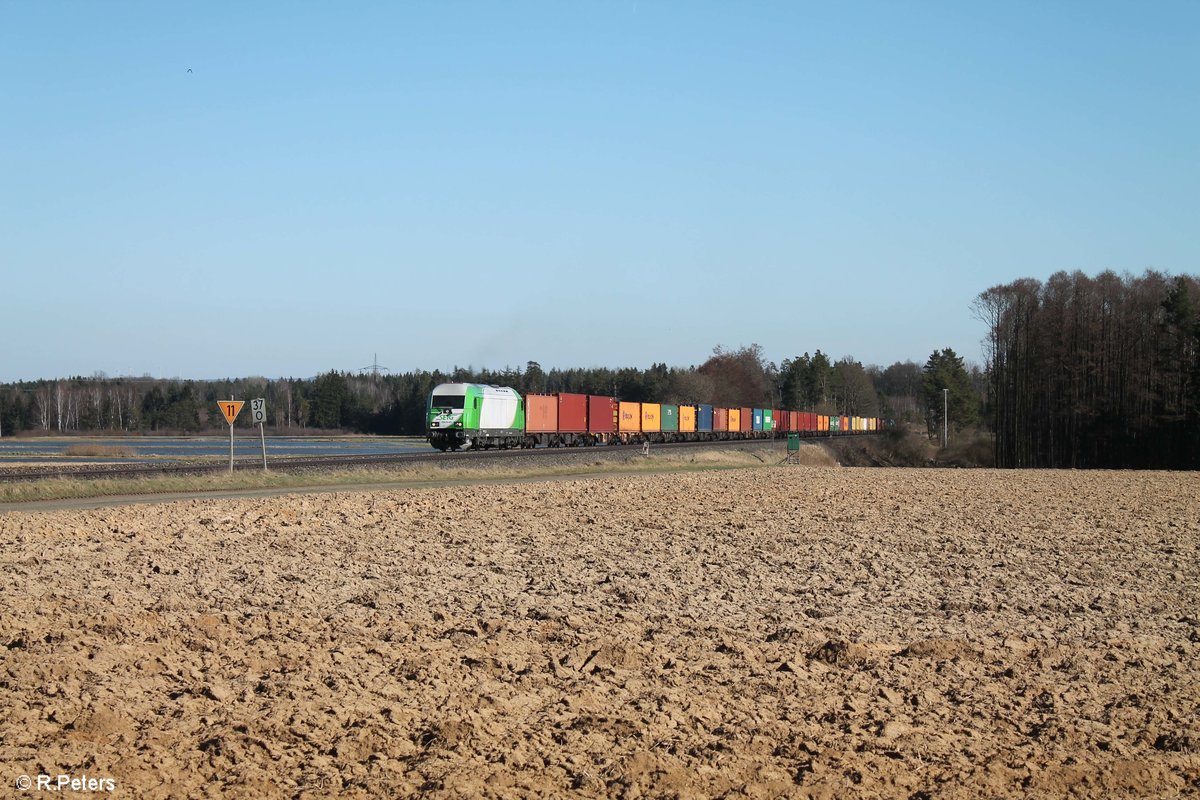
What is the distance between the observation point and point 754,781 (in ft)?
22.8

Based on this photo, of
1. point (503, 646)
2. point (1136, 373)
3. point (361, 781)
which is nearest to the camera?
point (361, 781)

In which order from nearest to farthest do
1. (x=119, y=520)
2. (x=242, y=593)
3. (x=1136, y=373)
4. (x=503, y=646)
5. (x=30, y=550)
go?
(x=503, y=646)
(x=242, y=593)
(x=30, y=550)
(x=119, y=520)
(x=1136, y=373)

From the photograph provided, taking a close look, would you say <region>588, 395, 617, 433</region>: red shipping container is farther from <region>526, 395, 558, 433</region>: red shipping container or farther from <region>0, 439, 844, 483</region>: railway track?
<region>0, 439, 844, 483</region>: railway track

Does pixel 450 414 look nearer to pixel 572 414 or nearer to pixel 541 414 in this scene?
pixel 541 414

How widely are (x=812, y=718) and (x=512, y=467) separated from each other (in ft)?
115

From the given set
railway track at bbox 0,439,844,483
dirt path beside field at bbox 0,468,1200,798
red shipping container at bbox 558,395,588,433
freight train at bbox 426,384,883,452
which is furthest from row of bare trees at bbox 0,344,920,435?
dirt path beside field at bbox 0,468,1200,798

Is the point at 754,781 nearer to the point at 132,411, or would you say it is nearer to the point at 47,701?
the point at 47,701

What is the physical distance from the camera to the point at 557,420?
216ft

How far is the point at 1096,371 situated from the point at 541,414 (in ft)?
131

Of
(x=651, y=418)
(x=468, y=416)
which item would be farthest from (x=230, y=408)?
(x=651, y=418)

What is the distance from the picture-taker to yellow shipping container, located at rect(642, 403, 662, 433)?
78812 mm

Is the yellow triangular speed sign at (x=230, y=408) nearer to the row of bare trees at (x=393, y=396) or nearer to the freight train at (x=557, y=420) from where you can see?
the freight train at (x=557, y=420)

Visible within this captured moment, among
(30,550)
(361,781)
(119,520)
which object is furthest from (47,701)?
(119,520)

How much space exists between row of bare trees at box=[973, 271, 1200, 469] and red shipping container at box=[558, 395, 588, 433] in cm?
3257
